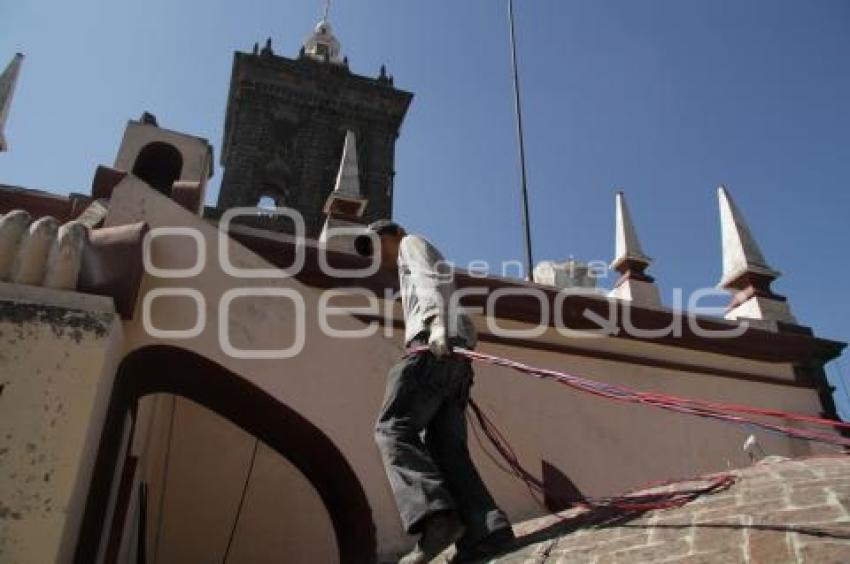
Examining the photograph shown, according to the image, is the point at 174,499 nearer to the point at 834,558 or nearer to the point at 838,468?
the point at 838,468

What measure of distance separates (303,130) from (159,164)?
67.2ft

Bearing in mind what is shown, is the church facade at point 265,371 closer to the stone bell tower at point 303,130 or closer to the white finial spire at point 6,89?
the white finial spire at point 6,89

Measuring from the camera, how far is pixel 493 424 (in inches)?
195

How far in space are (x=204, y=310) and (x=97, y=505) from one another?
116cm

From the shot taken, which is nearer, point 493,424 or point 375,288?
point 493,424

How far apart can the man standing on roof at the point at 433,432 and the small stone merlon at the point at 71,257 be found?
4.56ft

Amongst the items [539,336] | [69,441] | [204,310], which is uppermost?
[539,336]

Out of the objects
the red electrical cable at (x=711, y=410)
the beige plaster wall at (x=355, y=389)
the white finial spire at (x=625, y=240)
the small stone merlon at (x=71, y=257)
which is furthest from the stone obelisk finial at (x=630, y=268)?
the small stone merlon at (x=71, y=257)

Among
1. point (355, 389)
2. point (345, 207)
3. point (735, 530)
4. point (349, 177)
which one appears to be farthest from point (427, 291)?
point (349, 177)

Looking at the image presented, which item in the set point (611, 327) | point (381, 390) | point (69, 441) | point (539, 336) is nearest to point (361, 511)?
point (381, 390)

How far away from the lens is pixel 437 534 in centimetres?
320

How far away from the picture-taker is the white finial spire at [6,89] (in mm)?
7027

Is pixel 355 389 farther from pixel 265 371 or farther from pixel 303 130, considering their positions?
pixel 303 130

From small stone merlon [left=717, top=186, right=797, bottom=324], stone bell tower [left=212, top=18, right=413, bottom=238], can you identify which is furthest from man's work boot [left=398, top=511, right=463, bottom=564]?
stone bell tower [left=212, top=18, right=413, bottom=238]
